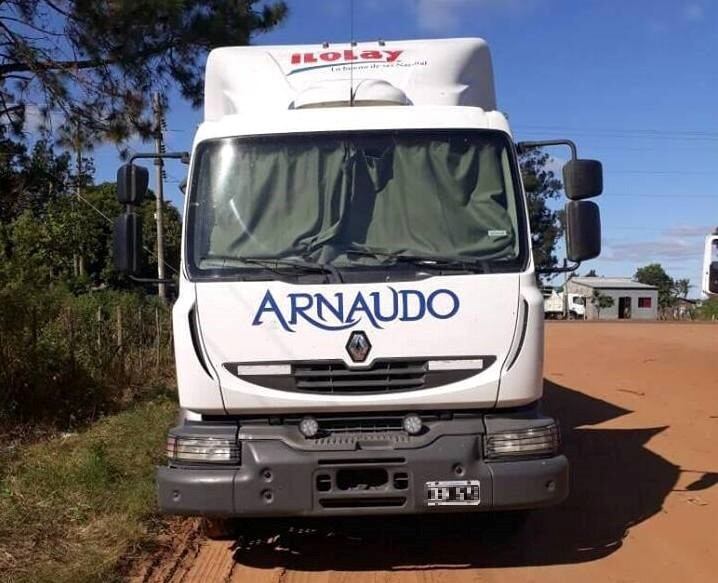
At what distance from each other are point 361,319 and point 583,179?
1818 mm

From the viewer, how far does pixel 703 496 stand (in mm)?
7219

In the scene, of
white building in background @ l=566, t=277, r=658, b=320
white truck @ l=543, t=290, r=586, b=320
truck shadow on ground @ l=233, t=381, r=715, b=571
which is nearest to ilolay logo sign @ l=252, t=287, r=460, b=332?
truck shadow on ground @ l=233, t=381, r=715, b=571

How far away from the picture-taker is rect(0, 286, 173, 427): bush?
9391mm

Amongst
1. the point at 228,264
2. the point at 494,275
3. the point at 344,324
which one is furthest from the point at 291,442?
the point at 494,275

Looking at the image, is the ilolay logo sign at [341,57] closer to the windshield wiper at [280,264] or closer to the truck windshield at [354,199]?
the truck windshield at [354,199]

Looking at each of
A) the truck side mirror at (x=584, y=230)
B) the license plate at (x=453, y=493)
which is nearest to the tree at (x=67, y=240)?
the license plate at (x=453, y=493)

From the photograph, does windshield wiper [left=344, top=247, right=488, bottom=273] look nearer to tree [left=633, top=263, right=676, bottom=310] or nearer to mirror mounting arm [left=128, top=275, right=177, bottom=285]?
mirror mounting arm [left=128, top=275, right=177, bottom=285]

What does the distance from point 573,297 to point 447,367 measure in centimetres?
7293

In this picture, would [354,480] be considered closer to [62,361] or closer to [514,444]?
[514,444]

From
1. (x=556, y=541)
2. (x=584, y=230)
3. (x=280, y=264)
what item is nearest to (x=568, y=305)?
(x=556, y=541)

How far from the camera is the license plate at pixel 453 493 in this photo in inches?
193

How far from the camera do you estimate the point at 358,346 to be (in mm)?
4965

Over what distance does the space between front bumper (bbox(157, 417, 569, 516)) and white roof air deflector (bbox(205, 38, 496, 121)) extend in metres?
2.42

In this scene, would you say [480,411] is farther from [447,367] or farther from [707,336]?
[707,336]
